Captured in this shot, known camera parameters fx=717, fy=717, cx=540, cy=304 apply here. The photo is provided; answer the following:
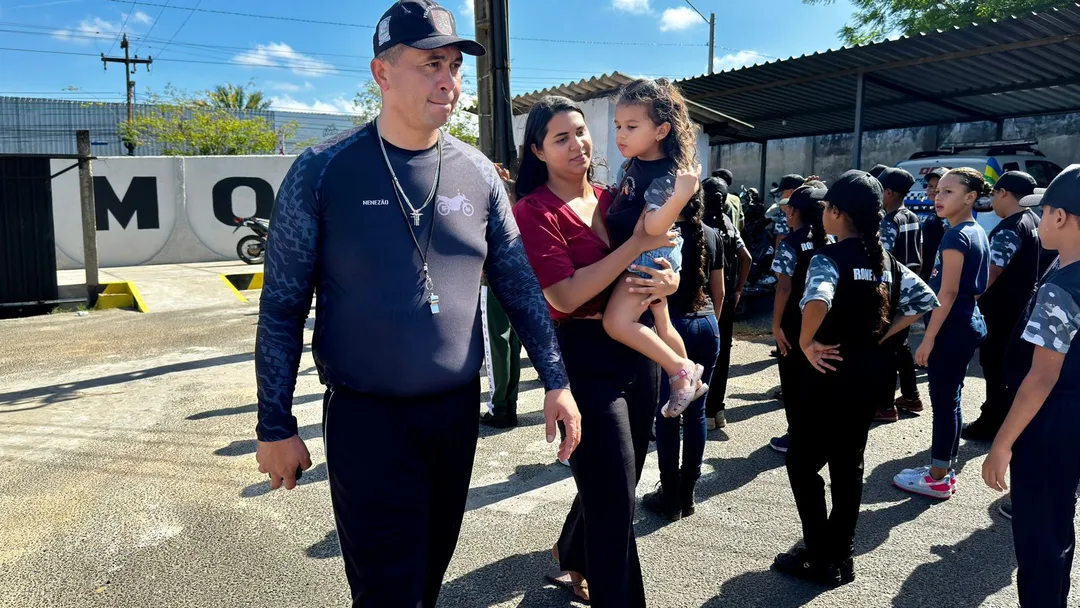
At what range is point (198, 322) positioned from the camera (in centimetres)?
971

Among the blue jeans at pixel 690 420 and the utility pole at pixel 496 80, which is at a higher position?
the utility pole at pixel 496 80

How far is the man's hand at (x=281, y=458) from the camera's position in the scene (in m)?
1.92

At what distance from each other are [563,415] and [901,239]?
443 centimetres

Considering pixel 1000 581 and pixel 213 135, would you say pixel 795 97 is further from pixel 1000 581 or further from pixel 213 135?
pixel 213 135

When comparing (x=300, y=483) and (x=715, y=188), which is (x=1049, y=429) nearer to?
(x=715, y=188)

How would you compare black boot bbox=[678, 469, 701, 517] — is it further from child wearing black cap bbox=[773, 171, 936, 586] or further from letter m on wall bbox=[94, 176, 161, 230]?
letter m on wall bbox=[94, 176, 161, 230]

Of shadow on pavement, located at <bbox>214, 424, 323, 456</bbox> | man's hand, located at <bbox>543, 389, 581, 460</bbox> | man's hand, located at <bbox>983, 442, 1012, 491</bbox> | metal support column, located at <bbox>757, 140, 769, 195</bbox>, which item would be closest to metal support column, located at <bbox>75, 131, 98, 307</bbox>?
shadow on pavement, located at <bbox>214, 424, 323, 456</bbox>

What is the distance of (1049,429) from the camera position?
90.8 inches

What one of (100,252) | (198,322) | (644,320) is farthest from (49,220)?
(644,320)

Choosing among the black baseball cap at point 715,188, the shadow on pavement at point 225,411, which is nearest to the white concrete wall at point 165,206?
the shadow on pavement at point 225,411

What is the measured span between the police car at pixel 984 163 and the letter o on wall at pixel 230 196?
556 inches

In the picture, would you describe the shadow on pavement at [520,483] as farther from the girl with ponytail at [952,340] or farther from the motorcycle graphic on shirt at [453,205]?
the motorcycle graphic on shirt at [453,205]

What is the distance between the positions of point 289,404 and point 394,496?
0.38 m

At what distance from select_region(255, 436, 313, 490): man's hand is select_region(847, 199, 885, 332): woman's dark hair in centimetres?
232
